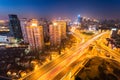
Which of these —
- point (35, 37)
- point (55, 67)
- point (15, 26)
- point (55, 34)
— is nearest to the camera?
point (55, 67)

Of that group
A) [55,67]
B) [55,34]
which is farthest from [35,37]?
[55,67]

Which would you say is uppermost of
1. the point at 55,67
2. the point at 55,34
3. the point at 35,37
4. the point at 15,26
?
the point at 15,26

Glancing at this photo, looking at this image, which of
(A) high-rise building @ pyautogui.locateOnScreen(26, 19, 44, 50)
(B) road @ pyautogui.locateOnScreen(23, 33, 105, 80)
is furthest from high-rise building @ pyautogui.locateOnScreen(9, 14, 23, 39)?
(B) road @ pyautogui.locateOnScreen(23, 33, 105, 80)

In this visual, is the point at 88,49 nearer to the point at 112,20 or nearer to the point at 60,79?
the point at 60,79

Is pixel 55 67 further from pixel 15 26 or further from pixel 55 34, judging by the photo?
pixel 15 26

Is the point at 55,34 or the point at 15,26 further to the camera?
the point at 15,26

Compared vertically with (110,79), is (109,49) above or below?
above

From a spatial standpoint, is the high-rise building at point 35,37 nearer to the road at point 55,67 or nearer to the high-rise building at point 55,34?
the high-rise building at point 55,34

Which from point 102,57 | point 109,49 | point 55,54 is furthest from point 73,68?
point 109,49
